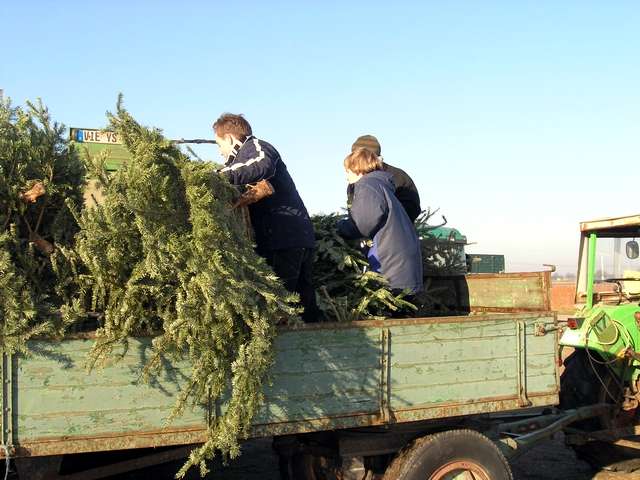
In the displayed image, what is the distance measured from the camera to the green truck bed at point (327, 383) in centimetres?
332

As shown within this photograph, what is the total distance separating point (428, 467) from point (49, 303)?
7.91 ft

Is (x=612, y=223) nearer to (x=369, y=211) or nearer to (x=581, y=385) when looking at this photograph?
(x=581, y=385)

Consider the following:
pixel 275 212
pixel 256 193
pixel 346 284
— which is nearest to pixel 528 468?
pixel 346 284

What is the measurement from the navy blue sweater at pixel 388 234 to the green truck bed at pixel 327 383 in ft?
2.28

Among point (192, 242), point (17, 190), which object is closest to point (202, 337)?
point (192, 242)

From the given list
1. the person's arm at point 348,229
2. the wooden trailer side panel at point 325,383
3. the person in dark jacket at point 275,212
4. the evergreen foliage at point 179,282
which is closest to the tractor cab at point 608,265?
the wooden trailer side panel at point 325,383

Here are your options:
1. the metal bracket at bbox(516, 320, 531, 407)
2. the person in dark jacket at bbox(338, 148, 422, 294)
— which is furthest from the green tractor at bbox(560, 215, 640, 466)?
the person in dark jacket at bbox(338, 148, 422, 294)

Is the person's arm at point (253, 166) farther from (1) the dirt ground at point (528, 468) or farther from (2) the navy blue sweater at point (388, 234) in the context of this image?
(1) the dirt ground at point (528, 468)

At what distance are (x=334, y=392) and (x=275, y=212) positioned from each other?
4.04ft

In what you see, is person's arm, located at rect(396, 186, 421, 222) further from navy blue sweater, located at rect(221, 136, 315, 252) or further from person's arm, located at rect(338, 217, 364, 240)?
navy blue sweater, located at rect(221, 136, 315, 252)

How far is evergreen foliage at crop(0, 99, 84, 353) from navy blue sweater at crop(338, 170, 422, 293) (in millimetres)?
1917

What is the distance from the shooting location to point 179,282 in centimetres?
353

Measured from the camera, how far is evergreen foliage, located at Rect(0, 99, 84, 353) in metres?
3.29

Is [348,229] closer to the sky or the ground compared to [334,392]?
closer to the sky
